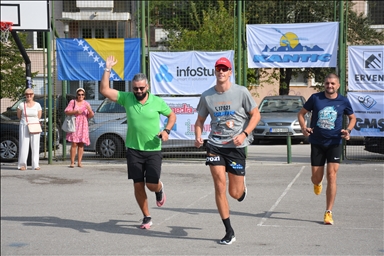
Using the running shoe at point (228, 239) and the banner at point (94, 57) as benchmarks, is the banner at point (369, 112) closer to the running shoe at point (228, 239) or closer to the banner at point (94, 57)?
the banner at point (94, 57)

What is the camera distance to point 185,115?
15.5 meters

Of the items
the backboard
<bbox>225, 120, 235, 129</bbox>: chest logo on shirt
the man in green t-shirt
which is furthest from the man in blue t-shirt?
the backboard

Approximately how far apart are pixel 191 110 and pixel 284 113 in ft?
21.2

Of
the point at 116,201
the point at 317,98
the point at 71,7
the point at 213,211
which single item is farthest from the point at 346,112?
the point at 71,7

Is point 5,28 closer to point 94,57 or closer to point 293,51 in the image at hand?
point 94,57

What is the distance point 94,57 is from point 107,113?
4.95 feet

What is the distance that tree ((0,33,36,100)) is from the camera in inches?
792

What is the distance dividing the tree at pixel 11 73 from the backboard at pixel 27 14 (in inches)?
139

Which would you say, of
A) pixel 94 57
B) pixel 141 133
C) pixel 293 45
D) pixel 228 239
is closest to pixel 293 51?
pixel 293 45

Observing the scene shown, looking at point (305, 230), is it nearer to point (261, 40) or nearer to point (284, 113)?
point (261, 40)

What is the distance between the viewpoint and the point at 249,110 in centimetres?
773

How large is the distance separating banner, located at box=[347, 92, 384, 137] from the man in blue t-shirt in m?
5.96

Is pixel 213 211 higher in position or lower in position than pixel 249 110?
lower

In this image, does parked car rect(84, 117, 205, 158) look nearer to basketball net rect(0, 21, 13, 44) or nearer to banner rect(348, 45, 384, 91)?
basketball net rect(0, 21, 13, 44)
